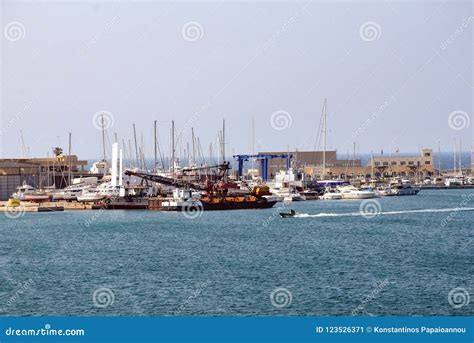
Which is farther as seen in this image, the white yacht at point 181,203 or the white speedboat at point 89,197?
the white speedboat at point 89,197

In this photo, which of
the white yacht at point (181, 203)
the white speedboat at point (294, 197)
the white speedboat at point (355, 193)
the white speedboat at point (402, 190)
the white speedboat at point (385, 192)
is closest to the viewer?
the white yacht at point (181, 203)

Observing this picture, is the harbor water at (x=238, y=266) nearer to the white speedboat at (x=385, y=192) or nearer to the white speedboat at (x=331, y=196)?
the white speedboat at (x=331, y=196)

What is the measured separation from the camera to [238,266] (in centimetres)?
2841

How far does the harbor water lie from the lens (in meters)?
21.5

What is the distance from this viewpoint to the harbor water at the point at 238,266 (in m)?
21.5

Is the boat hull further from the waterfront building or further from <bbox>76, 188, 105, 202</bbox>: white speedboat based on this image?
the waterfront building

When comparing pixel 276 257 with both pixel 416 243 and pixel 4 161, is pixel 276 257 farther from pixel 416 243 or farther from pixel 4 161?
pixel 4 161

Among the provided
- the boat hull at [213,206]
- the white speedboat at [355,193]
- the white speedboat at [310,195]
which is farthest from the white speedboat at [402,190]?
the boat hull at [213,206]

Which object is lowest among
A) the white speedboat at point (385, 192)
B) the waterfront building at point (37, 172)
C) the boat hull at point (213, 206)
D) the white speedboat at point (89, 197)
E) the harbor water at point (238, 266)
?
the harbor water at point (238, 266)

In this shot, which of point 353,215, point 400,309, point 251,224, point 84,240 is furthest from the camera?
point 353,215

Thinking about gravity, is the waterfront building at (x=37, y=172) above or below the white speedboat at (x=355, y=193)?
above

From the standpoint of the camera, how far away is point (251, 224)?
46062 mm

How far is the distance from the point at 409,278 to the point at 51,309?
389 inches

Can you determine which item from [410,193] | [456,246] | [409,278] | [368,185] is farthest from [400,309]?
[368,185]
